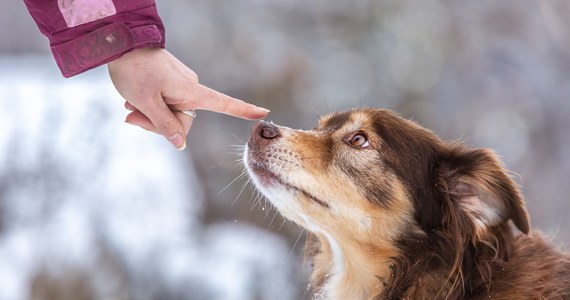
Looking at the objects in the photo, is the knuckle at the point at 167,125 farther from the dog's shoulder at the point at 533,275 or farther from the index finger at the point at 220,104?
the dog's shoulder at the point at 533,275

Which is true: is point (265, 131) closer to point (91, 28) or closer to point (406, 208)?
point (406, 208)

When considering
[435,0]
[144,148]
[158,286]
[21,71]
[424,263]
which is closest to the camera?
[424,263]

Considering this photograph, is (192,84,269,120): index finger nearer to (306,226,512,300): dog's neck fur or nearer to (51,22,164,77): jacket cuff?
(51,22,164,77): jacket cuff

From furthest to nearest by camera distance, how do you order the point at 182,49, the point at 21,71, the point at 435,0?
the point at 435,0 → the point at 182,49 → the point at 21,71

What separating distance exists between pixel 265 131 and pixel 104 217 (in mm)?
4805

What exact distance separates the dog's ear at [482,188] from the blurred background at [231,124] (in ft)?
7.90

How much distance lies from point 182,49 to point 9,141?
10.3 ft

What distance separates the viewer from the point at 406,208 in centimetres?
333

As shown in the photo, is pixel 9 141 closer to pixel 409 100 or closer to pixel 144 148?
pixel 144 148

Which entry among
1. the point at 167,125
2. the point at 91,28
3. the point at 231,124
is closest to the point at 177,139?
the point at 167,125

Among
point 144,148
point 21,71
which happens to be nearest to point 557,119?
point 144,148

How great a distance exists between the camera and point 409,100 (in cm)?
1041

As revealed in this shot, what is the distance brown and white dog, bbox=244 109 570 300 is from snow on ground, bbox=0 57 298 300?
175 inches

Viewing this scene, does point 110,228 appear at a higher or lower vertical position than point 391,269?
lower
